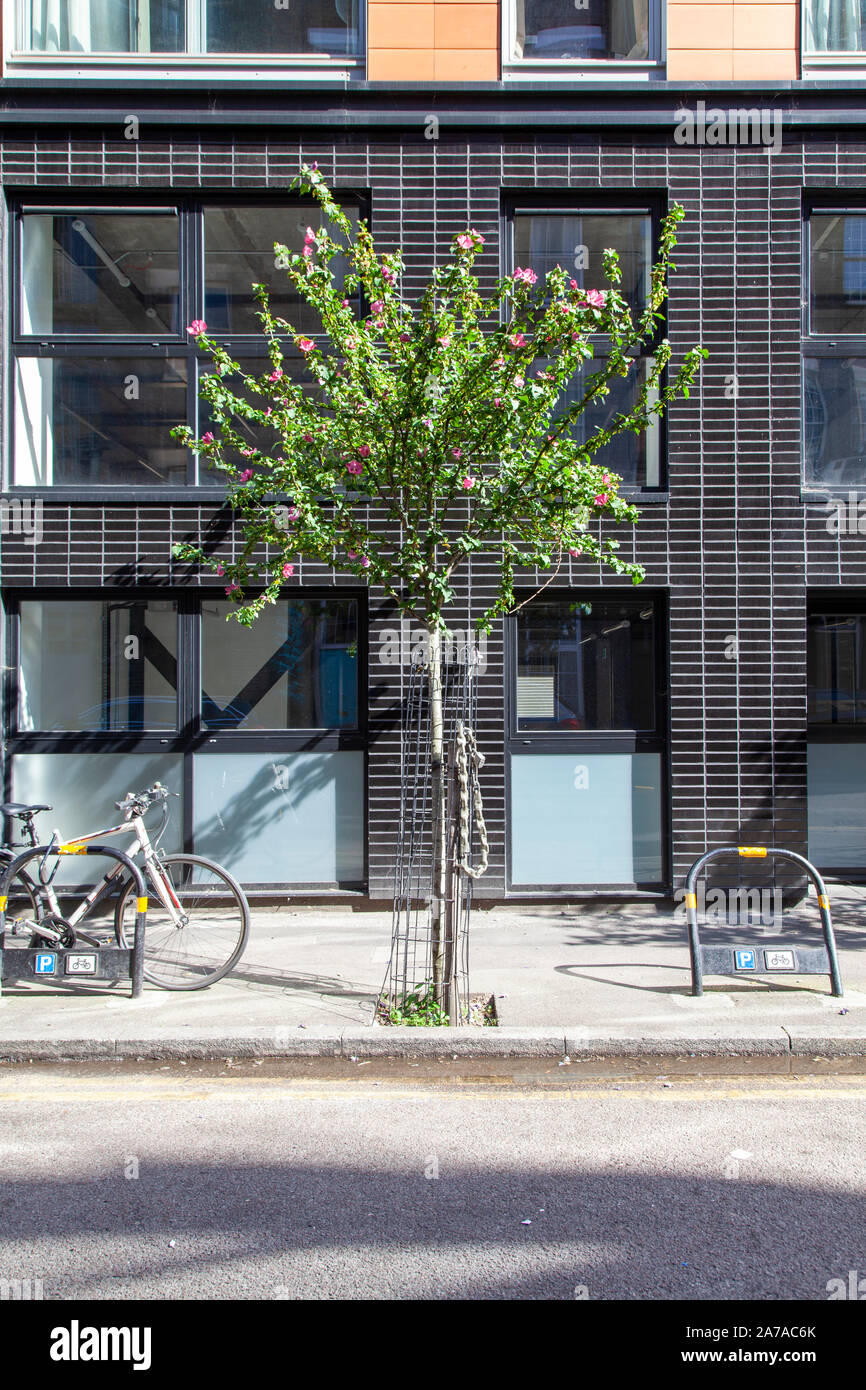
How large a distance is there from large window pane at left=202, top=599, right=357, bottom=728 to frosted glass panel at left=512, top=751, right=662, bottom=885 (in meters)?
1.77

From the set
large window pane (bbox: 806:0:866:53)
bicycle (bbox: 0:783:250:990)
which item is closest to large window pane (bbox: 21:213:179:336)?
bicycle (bbox: 0:783:250:990)

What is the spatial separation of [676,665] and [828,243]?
417 cm

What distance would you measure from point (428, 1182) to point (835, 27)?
1016cm

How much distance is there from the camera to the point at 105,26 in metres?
8.89

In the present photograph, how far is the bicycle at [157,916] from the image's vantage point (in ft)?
20.9

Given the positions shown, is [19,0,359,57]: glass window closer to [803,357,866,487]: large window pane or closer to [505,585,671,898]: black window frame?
[803,357,866,487]: large window pane

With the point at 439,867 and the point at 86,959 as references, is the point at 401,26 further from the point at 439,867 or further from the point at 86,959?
the point at 86,959

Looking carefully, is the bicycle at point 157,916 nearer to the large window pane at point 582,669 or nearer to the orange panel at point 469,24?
the large window pane at point 582,669

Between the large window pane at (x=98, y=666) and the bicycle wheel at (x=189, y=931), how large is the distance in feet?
6.42

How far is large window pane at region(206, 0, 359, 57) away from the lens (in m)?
8.85

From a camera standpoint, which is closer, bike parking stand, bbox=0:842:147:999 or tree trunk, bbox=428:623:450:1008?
tree trunk, bbox=428:623:450:1008

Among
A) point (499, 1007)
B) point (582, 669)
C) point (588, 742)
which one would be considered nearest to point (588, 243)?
point (582, 669)

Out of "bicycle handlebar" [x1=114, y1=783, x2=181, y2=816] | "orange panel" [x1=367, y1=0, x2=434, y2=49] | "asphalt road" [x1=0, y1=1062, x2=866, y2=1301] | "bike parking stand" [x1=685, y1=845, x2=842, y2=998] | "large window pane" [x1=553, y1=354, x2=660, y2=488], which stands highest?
"orange panel" [x1=367, y1=0, x2=434, y2=49]

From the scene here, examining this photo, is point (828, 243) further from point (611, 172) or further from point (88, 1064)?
point (88, 1064)
